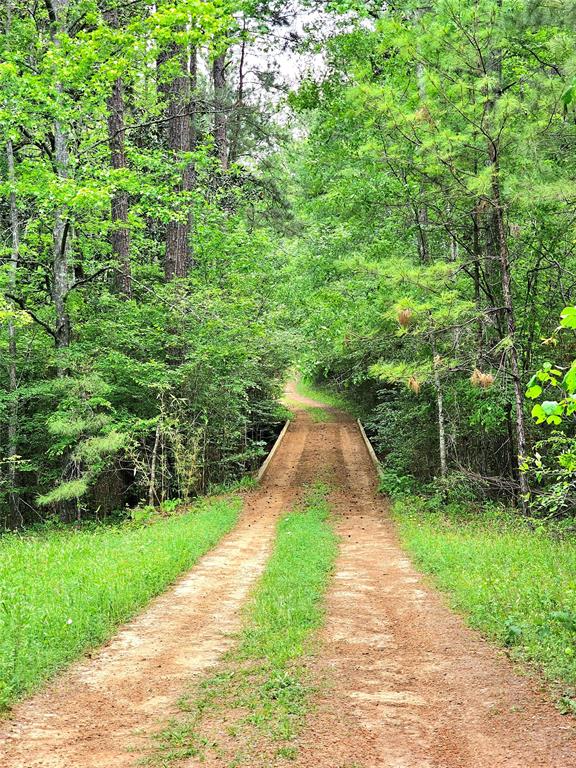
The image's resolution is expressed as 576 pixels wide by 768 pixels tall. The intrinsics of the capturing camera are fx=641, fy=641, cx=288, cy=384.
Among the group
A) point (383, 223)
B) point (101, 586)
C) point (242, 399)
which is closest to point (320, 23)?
point (383, 223)

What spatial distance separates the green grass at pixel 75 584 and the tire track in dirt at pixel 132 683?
0.66 ft

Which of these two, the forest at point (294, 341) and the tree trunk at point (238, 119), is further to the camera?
the tree trunk at point (238, 119)

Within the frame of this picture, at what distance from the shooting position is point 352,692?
17.1 feet

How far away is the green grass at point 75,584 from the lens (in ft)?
19.2

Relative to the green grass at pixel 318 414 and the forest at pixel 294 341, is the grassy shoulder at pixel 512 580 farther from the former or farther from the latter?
the green grass at pixel 318 414

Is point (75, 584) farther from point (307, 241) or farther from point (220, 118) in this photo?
point (220, 118)

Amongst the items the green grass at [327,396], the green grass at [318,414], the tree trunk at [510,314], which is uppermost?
the tree trunk at [510,314]

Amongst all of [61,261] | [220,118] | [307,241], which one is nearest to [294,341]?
[307,241]

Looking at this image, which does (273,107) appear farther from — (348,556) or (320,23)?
(348,556)

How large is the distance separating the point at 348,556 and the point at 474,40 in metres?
9.15

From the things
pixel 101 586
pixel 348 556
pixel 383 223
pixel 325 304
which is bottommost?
pixel 348 556

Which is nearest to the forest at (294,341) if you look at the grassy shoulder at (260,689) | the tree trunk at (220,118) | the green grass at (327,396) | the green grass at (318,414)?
Answer: the grassy shoulder at (260,689)

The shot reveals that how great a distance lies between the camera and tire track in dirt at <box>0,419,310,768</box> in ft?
14.2

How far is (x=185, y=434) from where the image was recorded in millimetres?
16938
